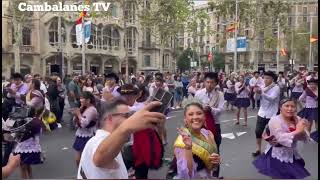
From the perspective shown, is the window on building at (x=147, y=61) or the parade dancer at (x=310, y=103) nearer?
the parade dancer at (x=310, y=103)

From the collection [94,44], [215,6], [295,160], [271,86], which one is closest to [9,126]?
[295,160]

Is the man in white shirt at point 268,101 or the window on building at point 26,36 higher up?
the window on building at point 26,36

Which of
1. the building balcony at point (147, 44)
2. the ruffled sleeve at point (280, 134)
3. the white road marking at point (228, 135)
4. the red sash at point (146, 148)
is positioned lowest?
the white road marking at point (228, 135)

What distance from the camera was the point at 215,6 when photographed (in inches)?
1359

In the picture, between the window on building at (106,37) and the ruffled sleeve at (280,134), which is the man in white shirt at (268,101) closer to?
the ruffled sleeve at (280,134)

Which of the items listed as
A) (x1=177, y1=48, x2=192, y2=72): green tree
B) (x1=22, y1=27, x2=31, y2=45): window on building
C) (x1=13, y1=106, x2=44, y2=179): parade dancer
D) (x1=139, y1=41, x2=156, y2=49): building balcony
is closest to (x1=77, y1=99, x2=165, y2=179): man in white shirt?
(x1=13, y1=106, x2=44, y2=179): parade dancer

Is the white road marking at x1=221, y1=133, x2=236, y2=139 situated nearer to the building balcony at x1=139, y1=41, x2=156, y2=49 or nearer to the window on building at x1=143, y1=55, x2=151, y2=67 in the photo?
the building balcony at x1=139, y1=41, x2=156, y2=49

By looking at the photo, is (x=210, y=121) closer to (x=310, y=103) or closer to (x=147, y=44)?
(x=310, y=103)

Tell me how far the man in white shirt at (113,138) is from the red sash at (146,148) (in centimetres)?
272

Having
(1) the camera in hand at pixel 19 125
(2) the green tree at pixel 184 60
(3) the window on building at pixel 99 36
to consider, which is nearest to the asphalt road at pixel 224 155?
(1) the camera in hand at pixel 19 125

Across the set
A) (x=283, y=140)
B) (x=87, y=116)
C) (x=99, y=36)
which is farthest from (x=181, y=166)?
(x=99, y=36)

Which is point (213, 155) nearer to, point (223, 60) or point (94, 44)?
point (94, 44)

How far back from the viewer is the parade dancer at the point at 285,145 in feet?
16.5

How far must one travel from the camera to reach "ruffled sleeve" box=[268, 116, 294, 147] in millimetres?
5008
